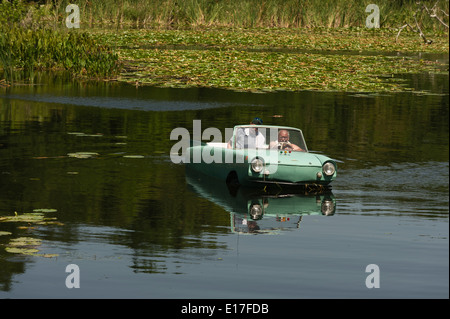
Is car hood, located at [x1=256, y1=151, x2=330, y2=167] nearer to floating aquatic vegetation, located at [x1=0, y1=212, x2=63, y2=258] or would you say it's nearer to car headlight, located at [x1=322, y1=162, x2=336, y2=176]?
car headlight, located at [x1=322, y1=162, x2=336, y2=176]

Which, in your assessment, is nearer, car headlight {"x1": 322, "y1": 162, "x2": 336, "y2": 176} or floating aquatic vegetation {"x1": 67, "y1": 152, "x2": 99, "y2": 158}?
car headlight {"x1": 322, "y1": 162, "x2": 336, "y2": 176}

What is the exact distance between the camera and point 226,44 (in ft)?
162

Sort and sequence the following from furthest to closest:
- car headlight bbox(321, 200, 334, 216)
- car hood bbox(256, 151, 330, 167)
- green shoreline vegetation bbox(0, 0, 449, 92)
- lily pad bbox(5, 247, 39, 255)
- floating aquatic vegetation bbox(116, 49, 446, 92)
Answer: green shoreline vegetation bbox(0, 0, 449, 92) → floating aquatic vegetation bbox(116, 49, 446, 92) → car hood bbox(256, 151, 330, 167) → car headlight bbox(321, 200, 334, 216) → lily pad bbox(5, 247, 39, 255)

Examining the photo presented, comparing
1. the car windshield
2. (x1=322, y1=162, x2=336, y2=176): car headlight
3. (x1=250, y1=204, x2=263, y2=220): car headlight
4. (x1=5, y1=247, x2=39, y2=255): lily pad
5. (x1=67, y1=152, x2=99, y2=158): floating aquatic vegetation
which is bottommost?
(x1=5, y1=247, x2=39, y2=255): lily pad

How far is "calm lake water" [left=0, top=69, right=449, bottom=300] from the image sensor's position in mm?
10617

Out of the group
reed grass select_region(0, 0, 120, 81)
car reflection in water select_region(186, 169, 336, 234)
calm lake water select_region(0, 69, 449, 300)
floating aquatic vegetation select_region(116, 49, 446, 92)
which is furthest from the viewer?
floating aquatic vegetation select_region(116, 49, 446, 92)

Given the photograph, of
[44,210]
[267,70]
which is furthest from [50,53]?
[44,210]

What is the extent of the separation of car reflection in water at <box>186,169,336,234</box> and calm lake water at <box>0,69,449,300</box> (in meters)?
0.05

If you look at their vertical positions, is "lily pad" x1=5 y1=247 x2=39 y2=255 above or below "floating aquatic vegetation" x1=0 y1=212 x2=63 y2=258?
below

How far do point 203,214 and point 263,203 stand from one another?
1.57m

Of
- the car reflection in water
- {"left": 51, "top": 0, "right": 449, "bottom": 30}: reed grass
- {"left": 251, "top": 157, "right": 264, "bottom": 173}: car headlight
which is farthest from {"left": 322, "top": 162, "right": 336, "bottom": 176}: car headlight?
{"left": 51, "top": 0, "right": 449, "bottom": 30}: reed grass

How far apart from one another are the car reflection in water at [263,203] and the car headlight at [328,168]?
0.42 meters

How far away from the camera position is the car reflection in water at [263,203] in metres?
14.2

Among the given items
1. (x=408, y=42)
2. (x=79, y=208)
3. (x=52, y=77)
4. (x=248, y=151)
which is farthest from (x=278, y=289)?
(x=408, y=42)
